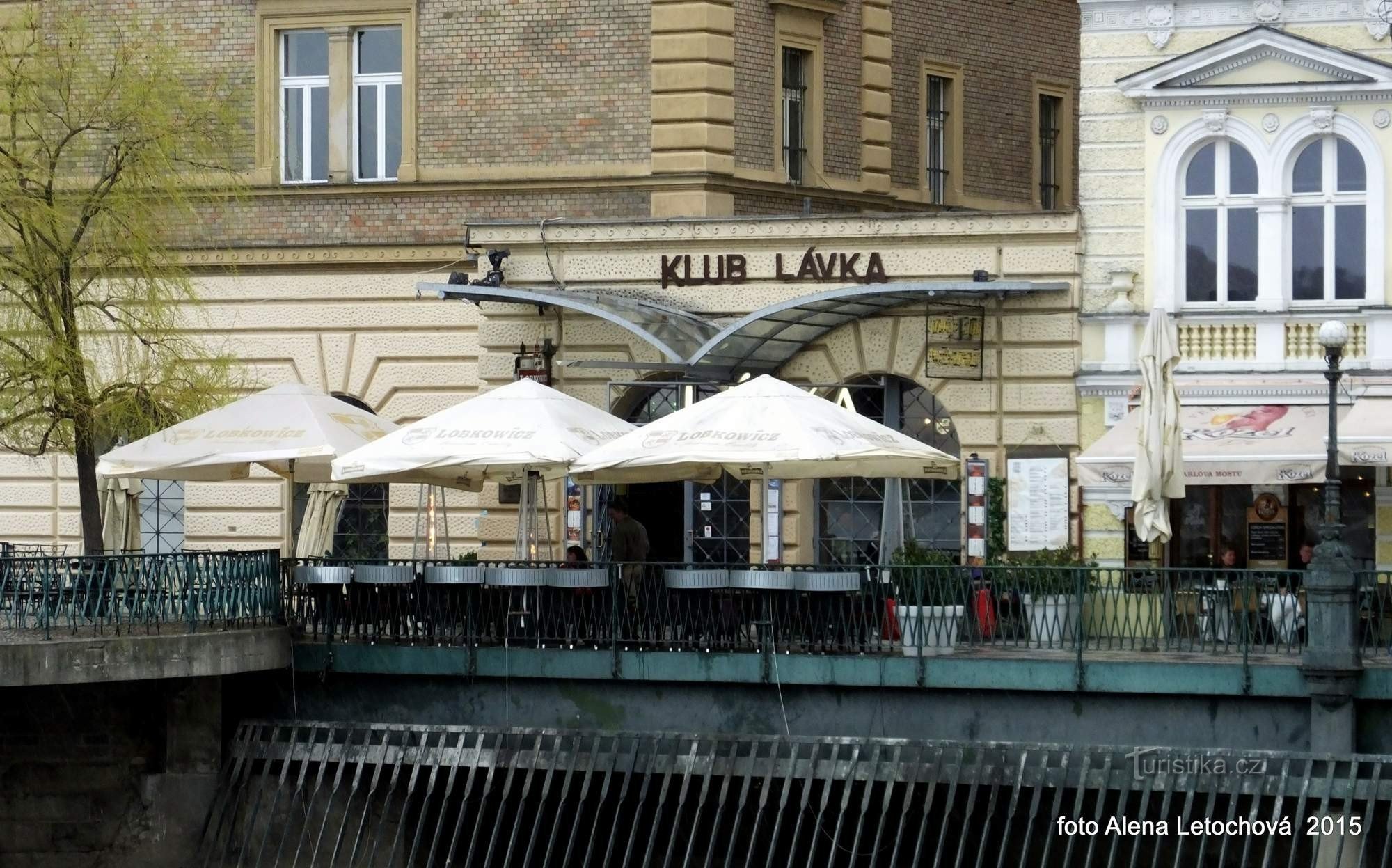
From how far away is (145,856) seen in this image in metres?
22.2

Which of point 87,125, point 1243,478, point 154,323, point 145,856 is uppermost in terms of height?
point 87,125

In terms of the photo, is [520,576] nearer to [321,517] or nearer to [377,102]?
[321,517]

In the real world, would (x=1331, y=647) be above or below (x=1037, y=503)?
below

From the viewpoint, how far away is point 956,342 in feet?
91.6

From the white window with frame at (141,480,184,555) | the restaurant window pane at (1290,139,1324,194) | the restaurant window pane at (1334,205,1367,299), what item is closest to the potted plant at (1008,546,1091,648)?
the restaurant window pane at (1334,205,1367,299)

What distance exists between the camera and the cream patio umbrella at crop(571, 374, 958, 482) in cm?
2191

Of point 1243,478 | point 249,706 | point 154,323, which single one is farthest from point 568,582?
point 1243,478

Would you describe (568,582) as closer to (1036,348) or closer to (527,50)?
(1036,348)

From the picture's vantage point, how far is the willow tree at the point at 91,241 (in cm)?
2417

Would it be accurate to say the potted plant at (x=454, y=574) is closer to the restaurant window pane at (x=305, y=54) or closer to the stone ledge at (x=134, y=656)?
the stone ledge at (x=134, y=656)

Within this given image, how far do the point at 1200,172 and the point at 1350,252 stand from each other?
1910 mm

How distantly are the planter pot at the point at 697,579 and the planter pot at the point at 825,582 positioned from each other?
2.13 feet

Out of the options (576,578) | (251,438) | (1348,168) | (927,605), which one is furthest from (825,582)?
(1348,168)

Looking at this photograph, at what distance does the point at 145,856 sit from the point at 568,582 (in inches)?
184
